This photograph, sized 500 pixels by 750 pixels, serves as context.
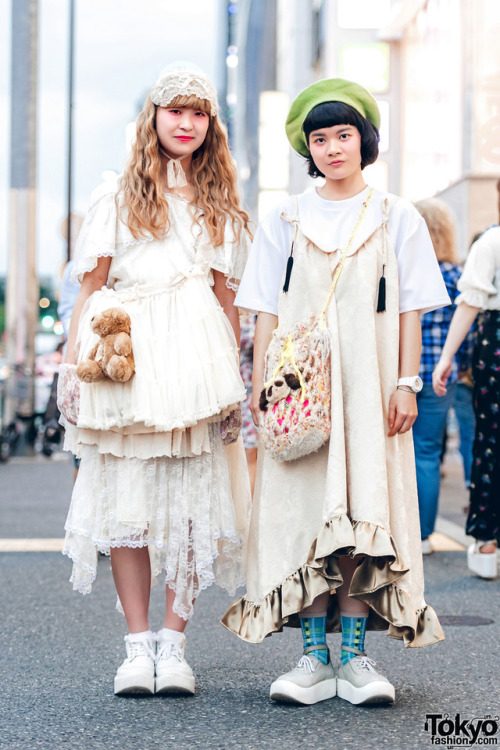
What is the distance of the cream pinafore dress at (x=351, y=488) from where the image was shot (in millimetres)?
3035

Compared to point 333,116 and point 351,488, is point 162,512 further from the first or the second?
point 333,116

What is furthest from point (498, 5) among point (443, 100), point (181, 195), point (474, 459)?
point (181, 195)

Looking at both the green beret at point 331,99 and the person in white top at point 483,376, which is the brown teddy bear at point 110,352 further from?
the person in white top at point 483,376

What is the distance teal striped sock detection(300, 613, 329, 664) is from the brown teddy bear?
922 mm

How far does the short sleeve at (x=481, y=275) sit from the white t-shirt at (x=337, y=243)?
184cm

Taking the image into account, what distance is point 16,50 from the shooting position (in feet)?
48.5

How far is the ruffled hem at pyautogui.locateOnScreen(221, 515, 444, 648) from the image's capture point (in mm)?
2998

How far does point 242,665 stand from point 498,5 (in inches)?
415

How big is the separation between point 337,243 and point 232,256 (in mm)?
400

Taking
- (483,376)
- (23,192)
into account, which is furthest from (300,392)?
(23,192)

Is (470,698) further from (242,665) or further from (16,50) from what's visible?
(16,50)

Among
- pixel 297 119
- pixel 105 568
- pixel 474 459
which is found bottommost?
pixel 105 568

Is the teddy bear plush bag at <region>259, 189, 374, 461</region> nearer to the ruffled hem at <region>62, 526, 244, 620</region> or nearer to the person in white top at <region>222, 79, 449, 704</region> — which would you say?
the person in white top at <region>222, 79, 449, 704</region>

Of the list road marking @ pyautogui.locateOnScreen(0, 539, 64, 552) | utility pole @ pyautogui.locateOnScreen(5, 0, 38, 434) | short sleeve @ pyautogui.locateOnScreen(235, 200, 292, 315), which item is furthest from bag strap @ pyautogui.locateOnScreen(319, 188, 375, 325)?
utility pole @ pyautogui.locateOnScreen(5, 0, 38, 434)
